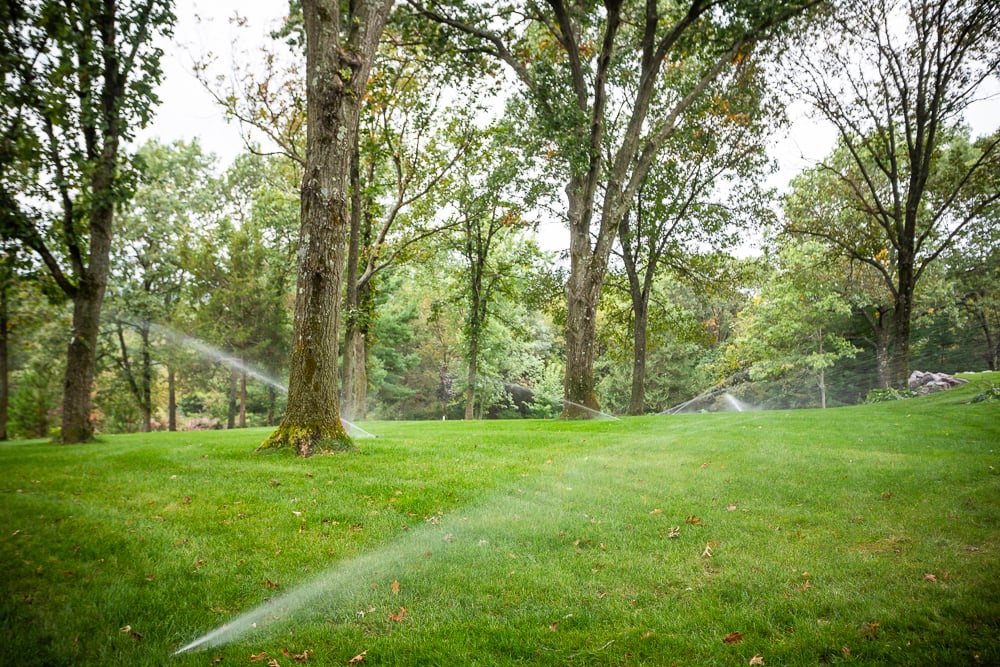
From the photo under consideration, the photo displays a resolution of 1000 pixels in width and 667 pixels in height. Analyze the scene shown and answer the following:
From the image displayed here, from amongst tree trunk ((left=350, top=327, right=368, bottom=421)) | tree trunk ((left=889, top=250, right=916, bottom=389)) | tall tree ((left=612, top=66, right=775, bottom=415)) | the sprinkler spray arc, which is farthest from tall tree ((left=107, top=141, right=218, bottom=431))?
tree trunk ((left=889, top=250, right=916, bottom=389))

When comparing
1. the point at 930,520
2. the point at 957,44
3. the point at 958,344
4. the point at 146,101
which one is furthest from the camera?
the point at 958,344

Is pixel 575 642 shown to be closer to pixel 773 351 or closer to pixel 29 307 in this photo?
pixel 29 307

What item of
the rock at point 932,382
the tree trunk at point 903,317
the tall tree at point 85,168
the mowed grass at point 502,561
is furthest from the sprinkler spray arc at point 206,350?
the rock at point 932,382

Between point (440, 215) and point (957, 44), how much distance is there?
1991 cm

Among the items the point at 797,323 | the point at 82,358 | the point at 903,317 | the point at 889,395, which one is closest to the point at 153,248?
the point at 82,358

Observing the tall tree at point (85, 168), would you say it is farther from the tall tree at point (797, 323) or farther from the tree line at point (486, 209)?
the tall tree at point (797, 323)

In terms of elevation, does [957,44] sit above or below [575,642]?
above

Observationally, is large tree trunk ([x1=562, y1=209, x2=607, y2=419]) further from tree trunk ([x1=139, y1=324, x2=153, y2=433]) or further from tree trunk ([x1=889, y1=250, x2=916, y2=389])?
tree trunk ([x1=139, y1=324, x2=153, y2=433])

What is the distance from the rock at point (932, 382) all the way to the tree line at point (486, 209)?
3.94ft

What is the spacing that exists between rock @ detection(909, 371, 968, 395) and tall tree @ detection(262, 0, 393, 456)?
22.9 metres

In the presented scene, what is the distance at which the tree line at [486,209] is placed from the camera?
9.53 meters

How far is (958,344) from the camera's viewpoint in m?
33.9

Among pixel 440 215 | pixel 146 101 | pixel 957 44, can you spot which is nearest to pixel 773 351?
pixel 957 44

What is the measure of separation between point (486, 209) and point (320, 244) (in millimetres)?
14346
